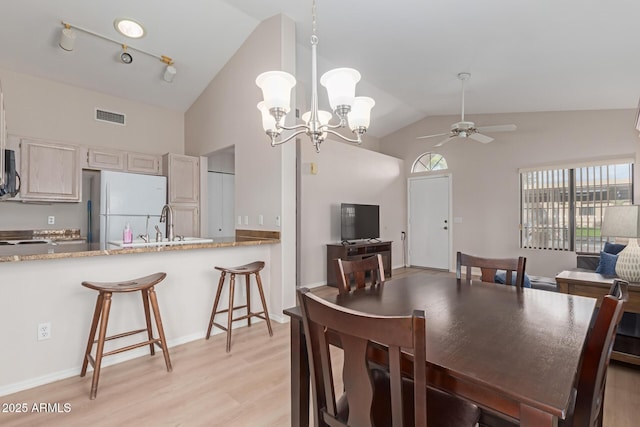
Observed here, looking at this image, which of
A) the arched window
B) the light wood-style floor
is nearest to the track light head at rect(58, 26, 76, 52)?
the light wood-style floor

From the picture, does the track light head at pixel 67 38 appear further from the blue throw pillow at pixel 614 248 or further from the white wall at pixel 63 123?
the blue throw pillow at pixel 614 248

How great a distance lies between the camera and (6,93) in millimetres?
3832

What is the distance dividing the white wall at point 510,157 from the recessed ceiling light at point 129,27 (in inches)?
208

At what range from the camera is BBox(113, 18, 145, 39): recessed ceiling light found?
350cm

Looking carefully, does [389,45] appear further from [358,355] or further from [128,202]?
[128,202]

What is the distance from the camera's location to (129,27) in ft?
11.7

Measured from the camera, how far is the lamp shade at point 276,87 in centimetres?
184

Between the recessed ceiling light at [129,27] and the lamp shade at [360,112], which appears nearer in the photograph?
the lamp shade at [360,112]

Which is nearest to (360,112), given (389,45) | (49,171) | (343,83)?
(343,83)

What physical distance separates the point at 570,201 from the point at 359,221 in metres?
3.46

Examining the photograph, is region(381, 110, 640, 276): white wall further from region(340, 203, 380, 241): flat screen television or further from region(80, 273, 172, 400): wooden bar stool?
region(80, 273, 172, 400): wooden bar stool

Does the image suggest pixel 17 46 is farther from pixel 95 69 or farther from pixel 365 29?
pixel 365 29

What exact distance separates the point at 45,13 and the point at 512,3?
15.0ft

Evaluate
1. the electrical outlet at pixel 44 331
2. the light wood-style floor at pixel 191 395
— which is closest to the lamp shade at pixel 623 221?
the light wood-style floor at pixel 191 395
